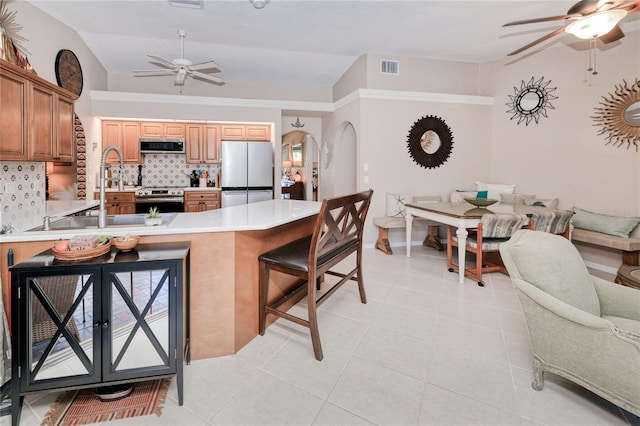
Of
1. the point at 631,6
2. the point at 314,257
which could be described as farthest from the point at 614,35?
the point at 314,257

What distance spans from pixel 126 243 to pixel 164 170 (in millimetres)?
4910

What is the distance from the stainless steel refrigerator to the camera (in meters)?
5.58

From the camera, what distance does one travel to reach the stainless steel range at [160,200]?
5.33m

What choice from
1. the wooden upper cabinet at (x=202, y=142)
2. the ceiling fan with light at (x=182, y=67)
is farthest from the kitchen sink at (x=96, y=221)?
the wooden upper cabinet at (x=202, y=142)

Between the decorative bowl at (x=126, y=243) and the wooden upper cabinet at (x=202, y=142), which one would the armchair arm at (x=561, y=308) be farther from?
the wooden upper cabinet at (x=202, y=142)

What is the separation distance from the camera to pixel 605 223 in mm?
3742

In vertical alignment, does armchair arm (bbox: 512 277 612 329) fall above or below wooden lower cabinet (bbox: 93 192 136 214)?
below

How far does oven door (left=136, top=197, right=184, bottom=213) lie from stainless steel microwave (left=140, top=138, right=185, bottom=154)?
89 cm

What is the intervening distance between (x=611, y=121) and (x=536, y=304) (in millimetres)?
3685

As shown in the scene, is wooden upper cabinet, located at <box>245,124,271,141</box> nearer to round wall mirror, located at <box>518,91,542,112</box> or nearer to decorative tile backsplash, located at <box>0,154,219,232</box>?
decorative tile backsplash, located at <box>0,154,219,232</box>

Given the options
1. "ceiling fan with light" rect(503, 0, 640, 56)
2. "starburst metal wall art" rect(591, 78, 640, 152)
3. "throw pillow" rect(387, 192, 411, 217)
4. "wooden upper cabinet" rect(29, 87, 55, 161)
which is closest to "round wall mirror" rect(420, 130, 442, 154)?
"throw pillow" rect(387, 192, 411, 217)

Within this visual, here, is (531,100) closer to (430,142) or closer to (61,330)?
(430,142)

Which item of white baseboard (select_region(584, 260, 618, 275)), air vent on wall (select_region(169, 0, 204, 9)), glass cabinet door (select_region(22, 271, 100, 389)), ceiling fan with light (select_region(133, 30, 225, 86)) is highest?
air vent on wall (select_region(169, 0, 204, 9))

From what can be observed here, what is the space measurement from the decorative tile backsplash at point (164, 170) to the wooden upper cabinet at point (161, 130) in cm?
47
